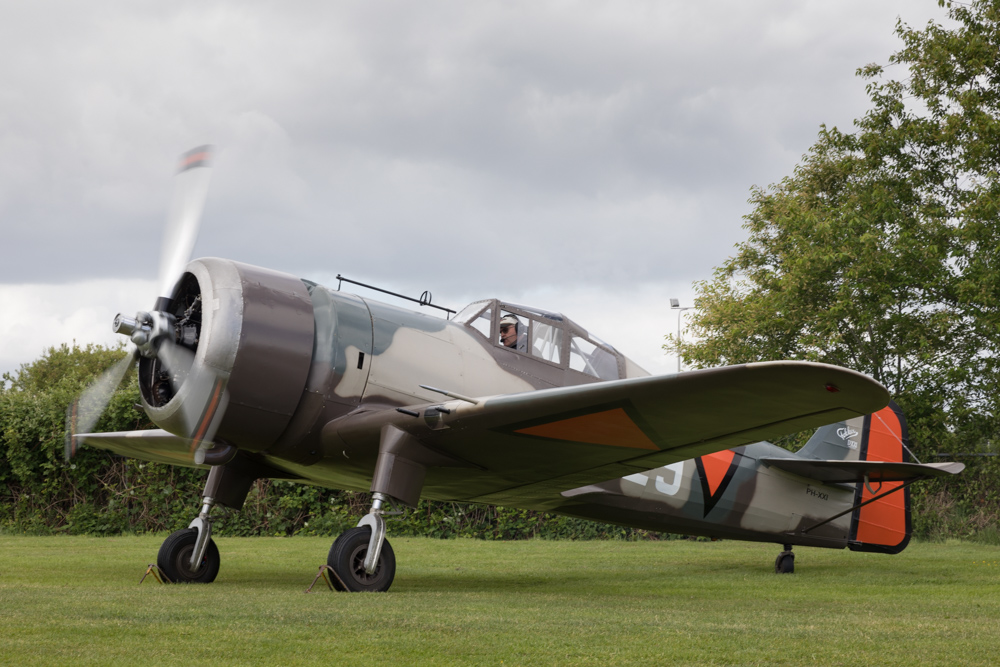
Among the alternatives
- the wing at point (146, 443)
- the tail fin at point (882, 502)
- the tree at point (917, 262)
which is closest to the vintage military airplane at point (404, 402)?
the wing at point (146, 443)

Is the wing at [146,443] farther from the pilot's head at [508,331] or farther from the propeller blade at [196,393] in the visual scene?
the pilot's head at [508,331]

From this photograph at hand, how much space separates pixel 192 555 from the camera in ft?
25.6

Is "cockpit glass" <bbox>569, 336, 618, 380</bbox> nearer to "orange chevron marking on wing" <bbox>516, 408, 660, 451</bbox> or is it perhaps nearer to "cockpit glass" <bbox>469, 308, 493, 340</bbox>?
"cockpit glass" <bbox>469, 308, 493, 340</bbox>

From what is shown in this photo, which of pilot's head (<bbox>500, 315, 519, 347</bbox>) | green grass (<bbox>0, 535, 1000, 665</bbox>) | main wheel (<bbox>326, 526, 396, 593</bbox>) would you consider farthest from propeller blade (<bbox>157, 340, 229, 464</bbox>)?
pilot's head (<bbox>500, 315, 519, 347</bbox>)

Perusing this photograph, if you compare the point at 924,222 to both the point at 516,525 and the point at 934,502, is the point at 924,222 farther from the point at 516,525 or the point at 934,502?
the point at 516,525

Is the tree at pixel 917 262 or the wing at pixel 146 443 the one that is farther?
the tree at pixel 917 262

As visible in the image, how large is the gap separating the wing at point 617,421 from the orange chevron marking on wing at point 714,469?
1775mm

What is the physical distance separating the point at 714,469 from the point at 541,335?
8.37 ft

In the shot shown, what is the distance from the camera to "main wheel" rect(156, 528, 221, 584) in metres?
7.69

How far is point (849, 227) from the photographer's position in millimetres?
18328

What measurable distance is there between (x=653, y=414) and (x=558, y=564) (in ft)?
17.7

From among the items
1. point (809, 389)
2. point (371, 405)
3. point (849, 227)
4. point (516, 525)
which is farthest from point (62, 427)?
point (849, 227)

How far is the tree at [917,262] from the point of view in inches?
666

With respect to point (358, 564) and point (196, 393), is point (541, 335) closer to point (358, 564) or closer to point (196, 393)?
point (358, 564)
